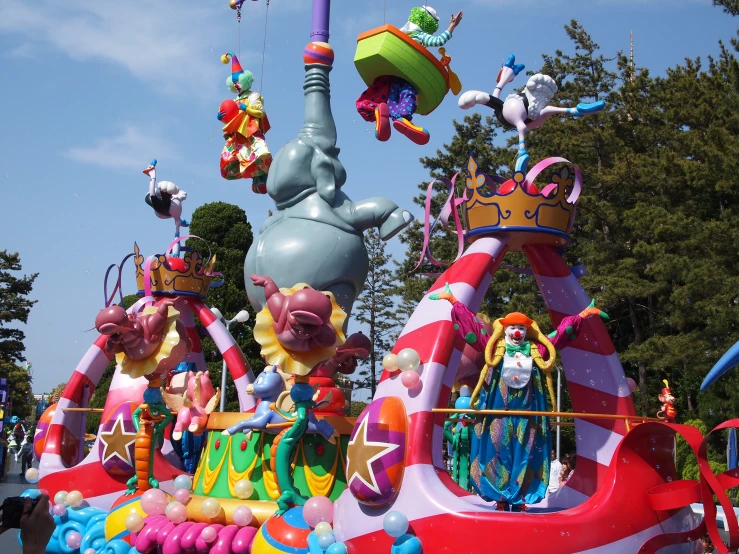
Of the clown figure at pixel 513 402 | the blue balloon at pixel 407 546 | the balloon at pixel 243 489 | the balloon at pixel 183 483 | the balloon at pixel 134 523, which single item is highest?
the clown figure at pixel 513 402

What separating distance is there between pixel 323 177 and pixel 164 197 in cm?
310

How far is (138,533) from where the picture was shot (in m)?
6.92

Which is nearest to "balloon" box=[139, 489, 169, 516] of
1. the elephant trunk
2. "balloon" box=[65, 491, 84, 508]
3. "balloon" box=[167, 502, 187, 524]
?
"balloon" box=[167, 502, 187, 524]

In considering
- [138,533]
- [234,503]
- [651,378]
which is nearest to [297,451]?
[234,503]

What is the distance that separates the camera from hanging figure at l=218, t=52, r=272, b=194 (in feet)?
31.6

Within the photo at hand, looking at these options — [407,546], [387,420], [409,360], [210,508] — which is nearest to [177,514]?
[210,508]

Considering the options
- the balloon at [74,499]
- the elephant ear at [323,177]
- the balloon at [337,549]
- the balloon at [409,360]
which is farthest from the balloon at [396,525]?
the balloon at [74,499]

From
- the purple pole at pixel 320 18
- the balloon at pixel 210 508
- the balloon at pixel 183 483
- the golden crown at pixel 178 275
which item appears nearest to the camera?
the balloon at pixel 210 508

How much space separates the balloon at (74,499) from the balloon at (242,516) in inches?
97.3

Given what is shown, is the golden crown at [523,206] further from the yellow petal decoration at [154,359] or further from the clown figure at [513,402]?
the yellow petal decoration at [154,359]

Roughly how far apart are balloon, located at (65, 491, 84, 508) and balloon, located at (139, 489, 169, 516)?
1445 millimetres

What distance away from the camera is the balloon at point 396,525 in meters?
5.21

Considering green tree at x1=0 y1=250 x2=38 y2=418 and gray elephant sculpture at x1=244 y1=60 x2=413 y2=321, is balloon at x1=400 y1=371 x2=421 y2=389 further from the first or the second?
green tree at x1=0 y1=250 x2=38 y2=418

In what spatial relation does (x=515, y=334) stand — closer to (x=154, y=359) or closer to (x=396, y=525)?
(x=396, y=525)
